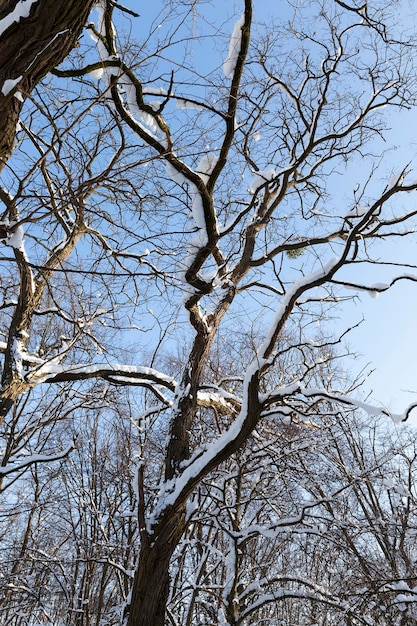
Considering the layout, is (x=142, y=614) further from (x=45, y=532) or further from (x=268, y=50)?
(x=45, y=532)

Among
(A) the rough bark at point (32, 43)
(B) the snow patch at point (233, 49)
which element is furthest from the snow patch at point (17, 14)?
(B) the snow patch at point (233, 49)

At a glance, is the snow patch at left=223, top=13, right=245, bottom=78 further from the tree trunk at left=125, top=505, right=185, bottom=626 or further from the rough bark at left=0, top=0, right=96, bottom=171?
the tree trunk at left=125, top=505, right=185, bottom=626

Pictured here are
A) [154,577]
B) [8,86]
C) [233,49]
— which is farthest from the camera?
[233,49]

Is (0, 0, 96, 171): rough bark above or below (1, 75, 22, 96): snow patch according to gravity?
above

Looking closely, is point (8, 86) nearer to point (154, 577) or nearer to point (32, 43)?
point (32, 43)

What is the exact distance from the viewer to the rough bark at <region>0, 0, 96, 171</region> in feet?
5.66

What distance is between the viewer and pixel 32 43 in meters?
1.77

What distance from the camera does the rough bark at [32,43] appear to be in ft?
5.66

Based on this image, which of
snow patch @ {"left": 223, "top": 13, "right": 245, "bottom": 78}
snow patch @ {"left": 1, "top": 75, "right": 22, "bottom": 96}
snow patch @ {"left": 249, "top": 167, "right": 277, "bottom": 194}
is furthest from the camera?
snow patch @ {"left": 249, "top": 167, "right": 277, "bottom": 194}

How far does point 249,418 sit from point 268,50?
4.52m

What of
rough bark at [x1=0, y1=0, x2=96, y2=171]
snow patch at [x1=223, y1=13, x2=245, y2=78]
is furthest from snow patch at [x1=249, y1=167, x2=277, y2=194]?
rough bark at [x1=0, y1=0, x2=96, y2=171]

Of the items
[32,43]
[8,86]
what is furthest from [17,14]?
[8,86]

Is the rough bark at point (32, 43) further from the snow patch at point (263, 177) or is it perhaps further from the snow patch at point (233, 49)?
the snow patch at point (263, 177)

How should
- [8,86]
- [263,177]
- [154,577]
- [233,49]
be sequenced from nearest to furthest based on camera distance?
[8,86] → [154,577] → [233,49] → [263,177]
